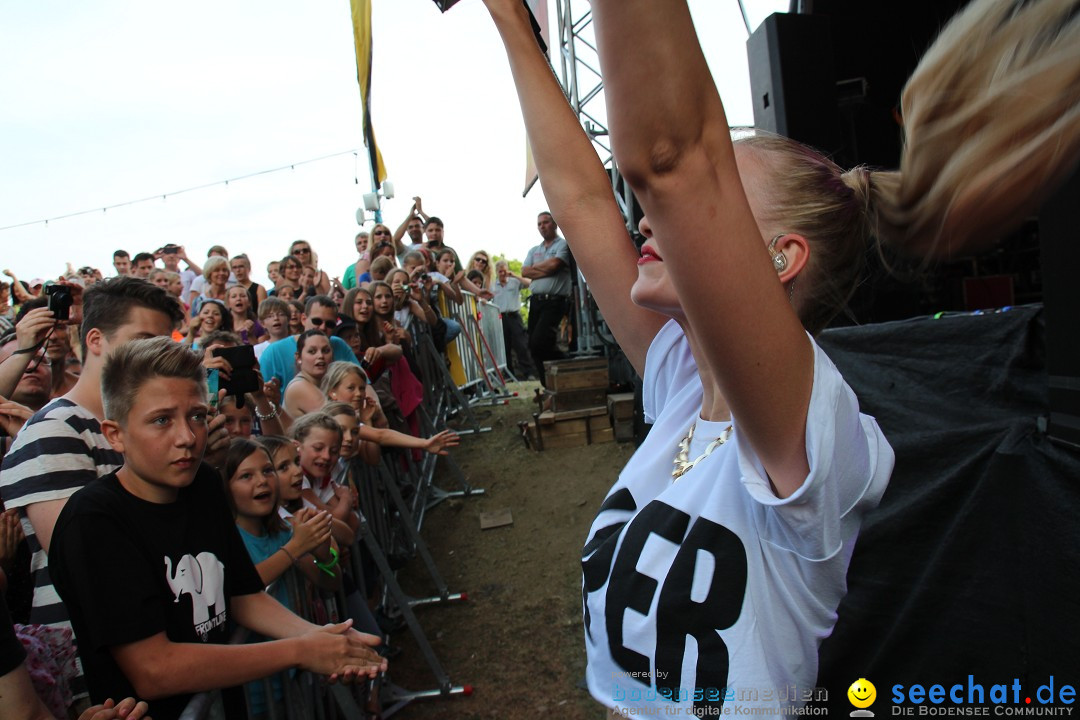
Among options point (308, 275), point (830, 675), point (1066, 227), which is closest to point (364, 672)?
point (830, 675)

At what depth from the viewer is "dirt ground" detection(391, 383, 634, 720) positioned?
3.85m

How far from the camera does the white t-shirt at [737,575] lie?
889 millimetres

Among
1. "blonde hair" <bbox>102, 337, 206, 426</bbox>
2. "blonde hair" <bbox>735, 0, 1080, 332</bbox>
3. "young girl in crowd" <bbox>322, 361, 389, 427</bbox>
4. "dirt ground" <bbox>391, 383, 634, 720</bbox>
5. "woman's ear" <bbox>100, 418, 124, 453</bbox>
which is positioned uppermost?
"blonde hair" <bbox>735, 0, 1080, 332</bbox>

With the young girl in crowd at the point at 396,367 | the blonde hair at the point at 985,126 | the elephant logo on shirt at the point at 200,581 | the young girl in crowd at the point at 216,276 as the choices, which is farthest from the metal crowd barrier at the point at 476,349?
the blonde hair at the point at 985,126

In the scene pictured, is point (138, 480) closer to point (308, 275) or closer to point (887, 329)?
point (887, 329)

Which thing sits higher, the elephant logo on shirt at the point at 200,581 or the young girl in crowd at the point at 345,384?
the young girl in crowd at the point at 345,384

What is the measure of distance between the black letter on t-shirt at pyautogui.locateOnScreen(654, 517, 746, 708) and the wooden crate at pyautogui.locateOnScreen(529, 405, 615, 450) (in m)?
6.83

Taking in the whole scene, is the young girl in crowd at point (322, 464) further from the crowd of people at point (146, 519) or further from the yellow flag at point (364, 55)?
the yellow flag at point (364, 55)

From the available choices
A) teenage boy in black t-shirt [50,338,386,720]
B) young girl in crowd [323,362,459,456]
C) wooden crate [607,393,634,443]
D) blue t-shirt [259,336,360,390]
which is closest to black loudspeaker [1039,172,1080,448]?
teenage boy in black t-shirt [50,338,386,720]

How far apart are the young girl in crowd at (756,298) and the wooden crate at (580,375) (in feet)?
22.0

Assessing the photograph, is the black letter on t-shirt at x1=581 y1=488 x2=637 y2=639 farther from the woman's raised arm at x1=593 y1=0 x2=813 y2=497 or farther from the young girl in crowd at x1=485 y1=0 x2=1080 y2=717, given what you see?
the woman's raised arm at x1=593 y1=0 x2=813 y2=497

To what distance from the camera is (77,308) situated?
11.4ft

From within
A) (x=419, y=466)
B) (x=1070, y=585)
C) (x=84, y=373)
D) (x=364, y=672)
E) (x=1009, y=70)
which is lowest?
(x=419, y=466)

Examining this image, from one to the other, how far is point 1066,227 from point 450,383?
305 inches
